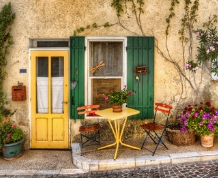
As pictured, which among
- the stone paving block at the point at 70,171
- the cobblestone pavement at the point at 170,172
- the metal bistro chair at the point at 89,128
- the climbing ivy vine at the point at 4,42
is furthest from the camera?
the climbing ivy vine at the point at 4,42

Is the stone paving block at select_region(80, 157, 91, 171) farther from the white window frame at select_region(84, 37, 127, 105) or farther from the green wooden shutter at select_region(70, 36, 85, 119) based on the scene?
the white window frame at select_region(84, 37, 127, 105)

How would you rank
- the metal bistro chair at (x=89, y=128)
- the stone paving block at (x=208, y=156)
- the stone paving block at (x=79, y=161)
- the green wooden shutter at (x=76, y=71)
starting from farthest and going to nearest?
the green wooden shutter at (x=76, y=71) → the metal bistro chair at (x=89, y=128) → the stone paving block at (x=208, y=156) → the stone paving block at (x=79, y=161)

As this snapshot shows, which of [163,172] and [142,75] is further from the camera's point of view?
[142,75]

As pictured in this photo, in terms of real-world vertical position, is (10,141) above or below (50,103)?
below

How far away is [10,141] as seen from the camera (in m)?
5.18

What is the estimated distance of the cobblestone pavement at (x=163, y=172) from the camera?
422 cm

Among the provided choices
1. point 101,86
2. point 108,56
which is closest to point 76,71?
point 101,86

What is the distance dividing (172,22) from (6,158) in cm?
496

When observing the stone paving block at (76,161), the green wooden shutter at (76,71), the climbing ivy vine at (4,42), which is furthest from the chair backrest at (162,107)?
the climbing ivy vine at (4,42)

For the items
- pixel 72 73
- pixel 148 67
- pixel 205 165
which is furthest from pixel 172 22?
pixel 205 165

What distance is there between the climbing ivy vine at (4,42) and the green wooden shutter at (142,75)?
9.25 ft

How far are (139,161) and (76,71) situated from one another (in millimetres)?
2492

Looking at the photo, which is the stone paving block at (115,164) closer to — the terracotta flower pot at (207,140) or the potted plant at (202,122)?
the potted plant at (202,122)

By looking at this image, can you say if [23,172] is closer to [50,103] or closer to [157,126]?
[50,103]
